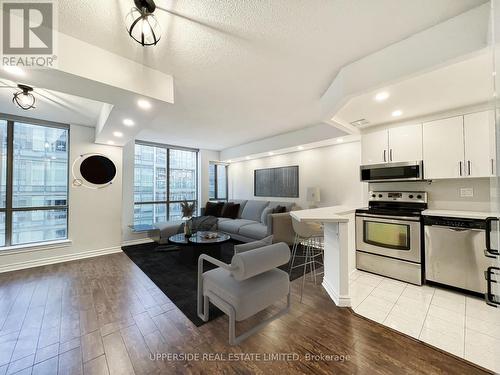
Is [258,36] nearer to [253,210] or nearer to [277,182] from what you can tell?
[277,182]

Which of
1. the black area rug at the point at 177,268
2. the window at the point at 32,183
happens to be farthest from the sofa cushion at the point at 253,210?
the window at the point at 32,183

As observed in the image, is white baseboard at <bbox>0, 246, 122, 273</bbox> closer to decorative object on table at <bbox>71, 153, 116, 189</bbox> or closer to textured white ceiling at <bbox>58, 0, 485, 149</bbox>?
decorative object on table at <bbox>71, 153, 116, 189</bbox>

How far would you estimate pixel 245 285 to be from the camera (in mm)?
1770

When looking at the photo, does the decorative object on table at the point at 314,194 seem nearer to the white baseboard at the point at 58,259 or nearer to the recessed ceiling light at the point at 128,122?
the recessed ceiling light at the point at 128,122

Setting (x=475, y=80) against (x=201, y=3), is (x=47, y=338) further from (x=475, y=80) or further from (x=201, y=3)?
(x=475, y=80)

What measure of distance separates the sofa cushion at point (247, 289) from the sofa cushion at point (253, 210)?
3.13 meters

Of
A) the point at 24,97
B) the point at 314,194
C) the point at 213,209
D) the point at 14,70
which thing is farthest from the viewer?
the point at 213,209

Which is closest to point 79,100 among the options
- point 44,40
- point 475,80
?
point 44,40

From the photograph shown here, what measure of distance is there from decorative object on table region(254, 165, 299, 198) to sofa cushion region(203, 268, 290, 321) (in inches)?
125

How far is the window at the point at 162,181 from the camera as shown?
5312 mm

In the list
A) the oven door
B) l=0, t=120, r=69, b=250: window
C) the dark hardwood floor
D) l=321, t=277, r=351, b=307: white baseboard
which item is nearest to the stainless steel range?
the oven door

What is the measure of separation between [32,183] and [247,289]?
14.8 feet

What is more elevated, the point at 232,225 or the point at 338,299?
the point at 232,225

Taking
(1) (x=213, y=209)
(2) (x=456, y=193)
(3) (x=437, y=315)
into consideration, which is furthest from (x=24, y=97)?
(2) (x=456, y=193)
